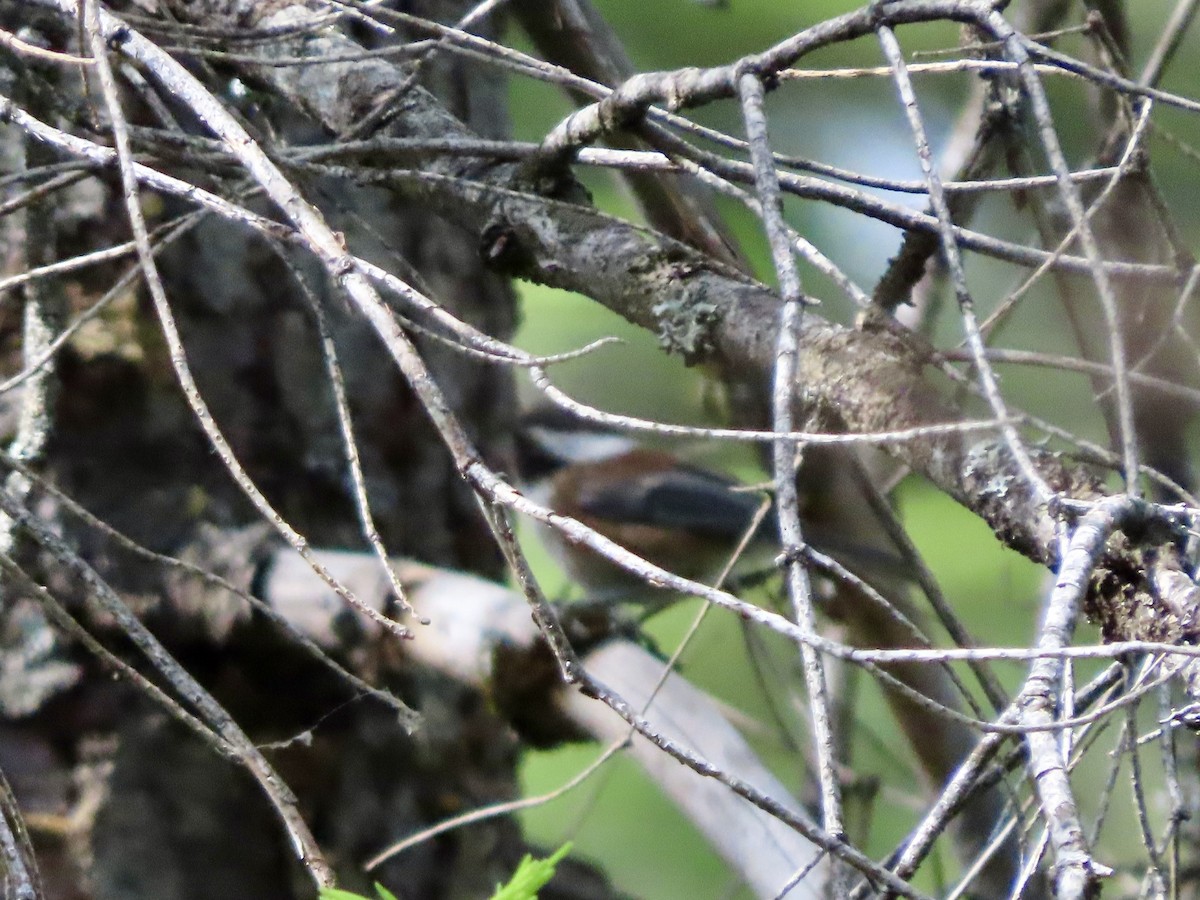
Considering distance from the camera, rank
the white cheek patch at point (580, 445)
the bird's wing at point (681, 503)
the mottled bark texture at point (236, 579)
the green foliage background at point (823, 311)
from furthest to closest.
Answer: the white cheek patch at point (580, 445), the bird's wing at point (681, 503), the green foliage background at point (823, 311), the mottled bark texture at point (236, 579)

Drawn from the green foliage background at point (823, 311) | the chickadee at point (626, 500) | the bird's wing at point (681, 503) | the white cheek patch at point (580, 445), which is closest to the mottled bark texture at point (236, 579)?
the green foliage background at point (823, 311)

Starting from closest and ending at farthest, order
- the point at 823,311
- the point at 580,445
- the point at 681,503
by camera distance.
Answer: the point at 823,311 → the point at 681,503 → the point at 580,445

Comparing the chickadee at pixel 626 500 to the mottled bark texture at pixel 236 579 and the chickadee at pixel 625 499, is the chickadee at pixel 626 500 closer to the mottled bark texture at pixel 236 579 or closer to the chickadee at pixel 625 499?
the chickadee at pixel 625 499

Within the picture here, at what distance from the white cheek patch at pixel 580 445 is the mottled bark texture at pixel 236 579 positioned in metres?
1.56

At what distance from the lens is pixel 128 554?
4.57 ft

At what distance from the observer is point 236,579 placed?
1.35 m

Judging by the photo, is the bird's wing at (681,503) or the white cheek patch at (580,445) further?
the white cheek patch at (580,445)

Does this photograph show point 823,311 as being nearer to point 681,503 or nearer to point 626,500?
point 681,503

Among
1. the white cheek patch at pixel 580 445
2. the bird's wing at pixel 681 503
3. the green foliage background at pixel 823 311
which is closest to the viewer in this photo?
the green foliage background at pixel 823 311

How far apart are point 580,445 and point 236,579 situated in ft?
6.49

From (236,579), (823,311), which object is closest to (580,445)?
(823,311)

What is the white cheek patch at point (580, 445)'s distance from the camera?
3217 mm

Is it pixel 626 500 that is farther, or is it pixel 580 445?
pixel 580 445

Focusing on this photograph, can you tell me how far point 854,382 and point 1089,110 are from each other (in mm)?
1127
